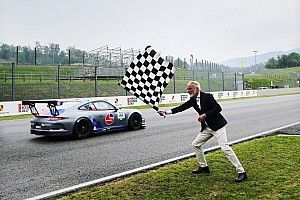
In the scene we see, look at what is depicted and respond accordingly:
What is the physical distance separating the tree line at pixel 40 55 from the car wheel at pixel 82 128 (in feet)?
59.5

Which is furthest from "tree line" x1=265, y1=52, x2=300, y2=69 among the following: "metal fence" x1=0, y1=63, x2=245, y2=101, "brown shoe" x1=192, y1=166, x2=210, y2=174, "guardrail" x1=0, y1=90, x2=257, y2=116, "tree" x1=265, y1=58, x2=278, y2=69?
"brown shoe" x1=192, y1=166, x2=210, y2=174

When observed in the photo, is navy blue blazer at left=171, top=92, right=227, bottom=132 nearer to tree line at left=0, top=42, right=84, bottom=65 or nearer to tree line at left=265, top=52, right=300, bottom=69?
tree line at left=0, top=42, right=84, bottom=65

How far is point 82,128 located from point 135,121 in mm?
2330

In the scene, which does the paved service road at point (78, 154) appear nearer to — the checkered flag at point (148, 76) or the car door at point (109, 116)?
the car door at point (109, 116)

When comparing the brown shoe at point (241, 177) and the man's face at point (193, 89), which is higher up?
the man's face at point (193, 89)

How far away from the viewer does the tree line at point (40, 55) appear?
28.3 m

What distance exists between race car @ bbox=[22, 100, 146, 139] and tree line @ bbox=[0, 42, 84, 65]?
57.8ft

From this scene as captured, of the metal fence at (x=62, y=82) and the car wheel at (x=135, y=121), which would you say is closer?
the car wheel at (x=135, y=121)

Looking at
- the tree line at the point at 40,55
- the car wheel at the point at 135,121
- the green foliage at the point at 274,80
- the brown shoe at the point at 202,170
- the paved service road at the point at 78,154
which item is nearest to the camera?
the paved service road at the point at 78,154

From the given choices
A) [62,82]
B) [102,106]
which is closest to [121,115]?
[102,106]

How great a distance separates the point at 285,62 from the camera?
11462 centimetres

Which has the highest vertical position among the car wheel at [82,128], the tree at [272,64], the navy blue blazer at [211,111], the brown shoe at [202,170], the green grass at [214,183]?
the tree at [272,64]

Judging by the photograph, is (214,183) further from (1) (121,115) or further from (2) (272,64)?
(2) (272,64)

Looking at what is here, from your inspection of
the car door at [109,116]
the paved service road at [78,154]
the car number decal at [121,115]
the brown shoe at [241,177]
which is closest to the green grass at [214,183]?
the brown shoe at [241,177]
